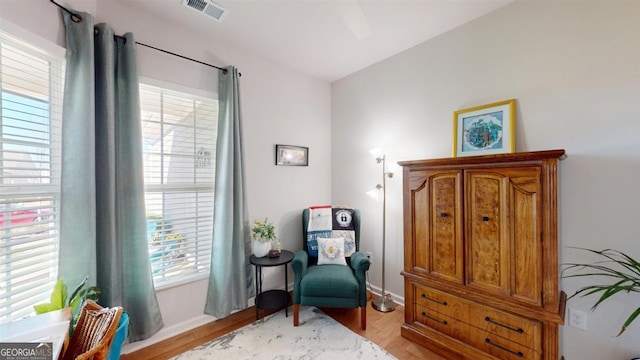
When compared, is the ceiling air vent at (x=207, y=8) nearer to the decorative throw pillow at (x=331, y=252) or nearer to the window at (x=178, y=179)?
the window at (x=178, y=179)

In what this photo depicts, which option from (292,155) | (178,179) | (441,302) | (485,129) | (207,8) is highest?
(207,8)

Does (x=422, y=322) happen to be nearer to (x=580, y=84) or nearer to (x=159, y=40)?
(x=580, y=84)

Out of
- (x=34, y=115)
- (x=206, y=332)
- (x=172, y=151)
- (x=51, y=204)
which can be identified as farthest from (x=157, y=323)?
(x=34, y=115)

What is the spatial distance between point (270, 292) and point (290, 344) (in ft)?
2.46

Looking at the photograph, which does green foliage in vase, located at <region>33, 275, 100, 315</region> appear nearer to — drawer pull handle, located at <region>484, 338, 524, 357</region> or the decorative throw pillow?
the decorative throw pillow

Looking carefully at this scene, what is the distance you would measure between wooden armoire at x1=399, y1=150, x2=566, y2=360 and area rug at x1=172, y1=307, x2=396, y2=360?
0.50 m

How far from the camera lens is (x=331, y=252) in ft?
8.21

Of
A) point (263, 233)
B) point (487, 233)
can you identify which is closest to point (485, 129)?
point (487, 233)

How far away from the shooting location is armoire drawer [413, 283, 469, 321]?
1.79m

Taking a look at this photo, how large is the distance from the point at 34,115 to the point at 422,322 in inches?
123

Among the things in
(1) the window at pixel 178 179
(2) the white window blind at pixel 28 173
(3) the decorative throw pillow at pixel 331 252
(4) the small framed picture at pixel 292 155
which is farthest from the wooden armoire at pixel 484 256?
(2) the white window blind at pixel 28 173

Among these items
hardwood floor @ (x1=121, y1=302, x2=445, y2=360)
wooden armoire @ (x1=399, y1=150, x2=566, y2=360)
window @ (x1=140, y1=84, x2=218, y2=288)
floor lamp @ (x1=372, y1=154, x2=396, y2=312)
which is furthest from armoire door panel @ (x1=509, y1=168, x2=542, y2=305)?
window @ (x1=140, y1=84, x2=218, y2=288)

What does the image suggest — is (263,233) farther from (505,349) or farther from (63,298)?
(505,349)

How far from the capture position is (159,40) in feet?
6.64
